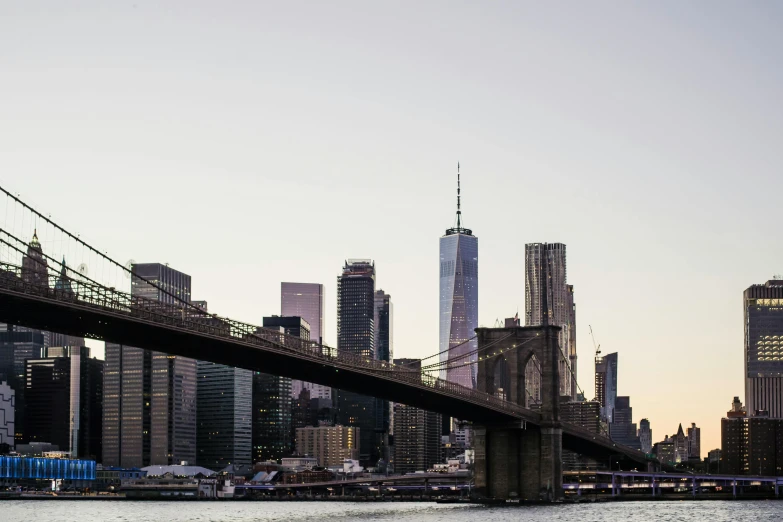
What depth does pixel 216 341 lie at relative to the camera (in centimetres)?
6019

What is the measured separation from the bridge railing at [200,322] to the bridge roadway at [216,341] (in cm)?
5

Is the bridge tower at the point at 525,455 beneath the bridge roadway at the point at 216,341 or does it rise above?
beneath

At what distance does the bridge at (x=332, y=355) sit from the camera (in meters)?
52.9

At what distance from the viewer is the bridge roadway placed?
51.8m

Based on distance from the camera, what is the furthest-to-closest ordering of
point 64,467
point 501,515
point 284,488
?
1. point 64,467
2. point 284,488
3. point 501,515

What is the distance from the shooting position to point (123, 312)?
2153 inches

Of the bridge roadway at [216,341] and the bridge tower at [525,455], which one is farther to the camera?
the bridge tower at [525,455]

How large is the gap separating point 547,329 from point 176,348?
36.9 meters

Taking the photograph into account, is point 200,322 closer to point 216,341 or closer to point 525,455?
point 216,341

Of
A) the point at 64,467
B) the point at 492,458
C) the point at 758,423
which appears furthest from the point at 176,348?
the point at 758,423

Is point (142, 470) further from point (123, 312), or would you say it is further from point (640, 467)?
point (123, 312)

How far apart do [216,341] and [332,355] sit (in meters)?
10.5

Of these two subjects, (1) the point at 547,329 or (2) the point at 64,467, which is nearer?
(1) the point at 547,329

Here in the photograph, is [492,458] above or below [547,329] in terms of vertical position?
below
